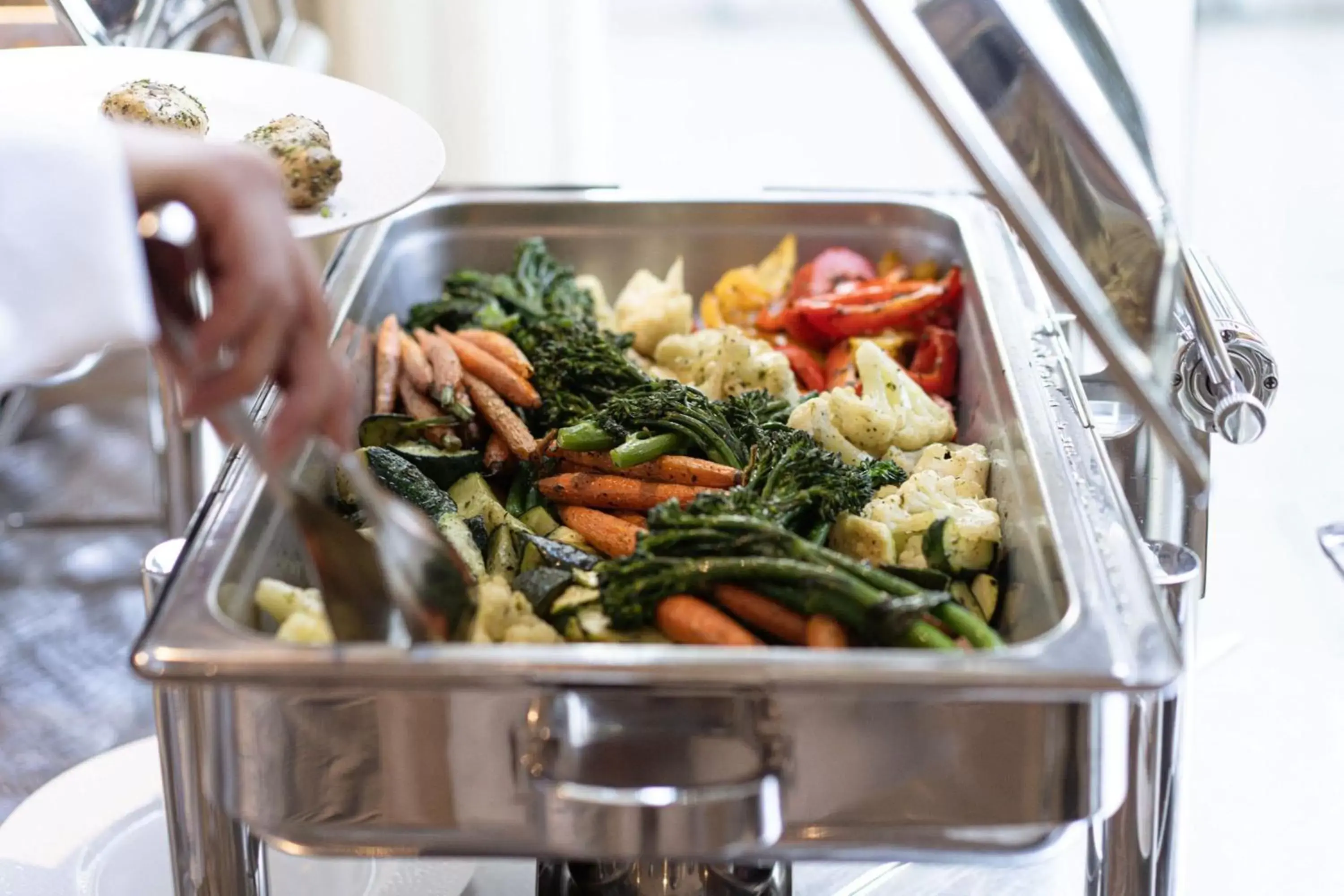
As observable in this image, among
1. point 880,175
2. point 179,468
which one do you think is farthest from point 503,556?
point 880,175

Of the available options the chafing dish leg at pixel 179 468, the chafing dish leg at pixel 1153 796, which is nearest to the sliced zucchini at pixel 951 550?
the chafing dish leg at pixel 1153 796

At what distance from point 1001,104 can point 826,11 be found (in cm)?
342

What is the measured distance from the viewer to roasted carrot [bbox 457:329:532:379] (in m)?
1.53

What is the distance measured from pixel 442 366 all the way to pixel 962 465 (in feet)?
1.92

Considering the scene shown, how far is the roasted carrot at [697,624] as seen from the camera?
1.02m

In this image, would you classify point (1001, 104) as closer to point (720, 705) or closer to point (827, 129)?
point (720, 705)

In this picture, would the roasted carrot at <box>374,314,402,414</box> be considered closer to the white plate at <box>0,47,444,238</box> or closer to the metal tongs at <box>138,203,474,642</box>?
the white plate at <box>0,47,444,238</box>

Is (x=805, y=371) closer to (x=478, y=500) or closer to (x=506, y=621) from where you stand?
(x=478, y=500)

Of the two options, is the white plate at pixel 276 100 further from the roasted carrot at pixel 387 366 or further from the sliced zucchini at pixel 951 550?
the sliced zucchini at pixel 951 550

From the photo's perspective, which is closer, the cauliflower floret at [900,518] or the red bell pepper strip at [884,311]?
the cauliflower floret at [900,518]

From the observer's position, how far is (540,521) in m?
1.32

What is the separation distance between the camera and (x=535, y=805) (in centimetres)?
90

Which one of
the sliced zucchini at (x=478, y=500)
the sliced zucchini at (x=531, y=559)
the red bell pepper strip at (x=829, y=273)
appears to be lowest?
the sliced zucchini at (x=531, y=559)

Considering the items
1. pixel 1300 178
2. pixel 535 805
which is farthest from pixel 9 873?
pixel 1300 178
